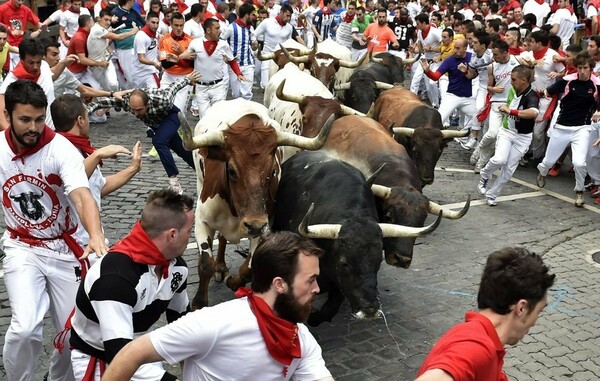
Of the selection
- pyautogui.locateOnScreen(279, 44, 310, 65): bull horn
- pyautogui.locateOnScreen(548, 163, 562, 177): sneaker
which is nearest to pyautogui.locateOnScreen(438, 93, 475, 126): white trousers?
pyautogui.locateOnScreen(548, 163, 562, 177): sneaker

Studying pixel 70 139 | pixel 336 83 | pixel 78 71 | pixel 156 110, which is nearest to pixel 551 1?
pixel 336 83

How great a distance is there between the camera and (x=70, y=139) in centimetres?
613

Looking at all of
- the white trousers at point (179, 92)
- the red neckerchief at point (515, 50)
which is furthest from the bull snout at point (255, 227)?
the red neckerchief at point (515, 50)

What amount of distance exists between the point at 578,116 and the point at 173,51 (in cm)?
739

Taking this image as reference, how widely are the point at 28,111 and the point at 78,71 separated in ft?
33.6

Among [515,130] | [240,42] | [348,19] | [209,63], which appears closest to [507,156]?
[515,130]

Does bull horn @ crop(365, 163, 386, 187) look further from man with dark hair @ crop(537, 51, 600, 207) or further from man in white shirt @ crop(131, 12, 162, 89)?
man in white shirt @ crop(131, 12, 162, 89)

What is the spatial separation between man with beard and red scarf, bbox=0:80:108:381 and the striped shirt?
11151 mm

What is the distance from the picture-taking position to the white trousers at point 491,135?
13.4 m

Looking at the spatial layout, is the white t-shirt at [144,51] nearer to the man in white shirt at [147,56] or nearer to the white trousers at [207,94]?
the man in white shirt at [147,56]

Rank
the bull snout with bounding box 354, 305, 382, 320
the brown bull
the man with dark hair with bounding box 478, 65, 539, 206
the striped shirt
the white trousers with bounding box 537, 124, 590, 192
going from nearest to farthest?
the bull snout with bounding box 354, 305, 382, 320 → the brown bull → the man with dark hair with bounding box 478, 65, 539, 206 → the white trousers with bounding box 537, 124, 590, 192 → the striped shirt

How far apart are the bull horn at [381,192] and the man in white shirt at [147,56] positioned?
8634mm

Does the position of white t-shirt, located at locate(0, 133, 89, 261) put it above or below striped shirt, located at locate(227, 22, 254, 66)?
above

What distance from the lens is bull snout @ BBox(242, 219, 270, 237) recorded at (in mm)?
6980
